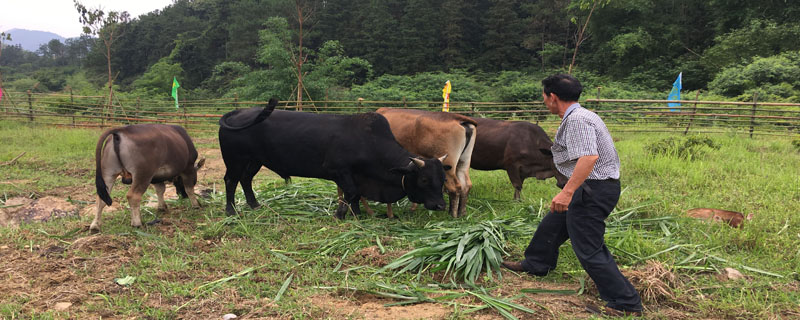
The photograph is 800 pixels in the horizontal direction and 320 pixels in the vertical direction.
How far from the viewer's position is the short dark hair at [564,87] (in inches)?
124

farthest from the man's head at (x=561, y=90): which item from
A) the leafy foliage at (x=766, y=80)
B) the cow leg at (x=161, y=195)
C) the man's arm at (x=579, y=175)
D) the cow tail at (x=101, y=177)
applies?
the leafy foliage at (x=766, y=80)

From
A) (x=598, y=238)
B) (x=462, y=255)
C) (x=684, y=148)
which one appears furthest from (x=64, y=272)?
(x=684, y=148)

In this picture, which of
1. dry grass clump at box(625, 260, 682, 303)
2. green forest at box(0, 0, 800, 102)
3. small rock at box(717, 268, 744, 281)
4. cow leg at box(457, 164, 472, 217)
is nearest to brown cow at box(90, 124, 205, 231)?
cow leg at box(457, 164, 472, 217)

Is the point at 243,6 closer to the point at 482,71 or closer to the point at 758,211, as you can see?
the point at 482,71

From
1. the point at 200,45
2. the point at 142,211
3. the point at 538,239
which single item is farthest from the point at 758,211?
the point at 200,45

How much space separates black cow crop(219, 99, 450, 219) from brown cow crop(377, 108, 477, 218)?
1.62 feet

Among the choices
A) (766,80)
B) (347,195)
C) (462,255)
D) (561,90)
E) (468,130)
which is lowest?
(462,255)

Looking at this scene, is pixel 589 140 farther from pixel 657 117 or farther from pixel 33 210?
pixel 657 117

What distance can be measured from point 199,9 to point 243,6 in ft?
56.5

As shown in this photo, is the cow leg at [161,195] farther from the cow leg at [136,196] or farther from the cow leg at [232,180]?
the cow leg at [232,180]

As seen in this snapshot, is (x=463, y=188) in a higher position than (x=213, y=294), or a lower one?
higher

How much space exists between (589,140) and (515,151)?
12.7 feet

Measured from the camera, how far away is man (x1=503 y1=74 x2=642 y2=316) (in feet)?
9.70

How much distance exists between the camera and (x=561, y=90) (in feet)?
10.4
